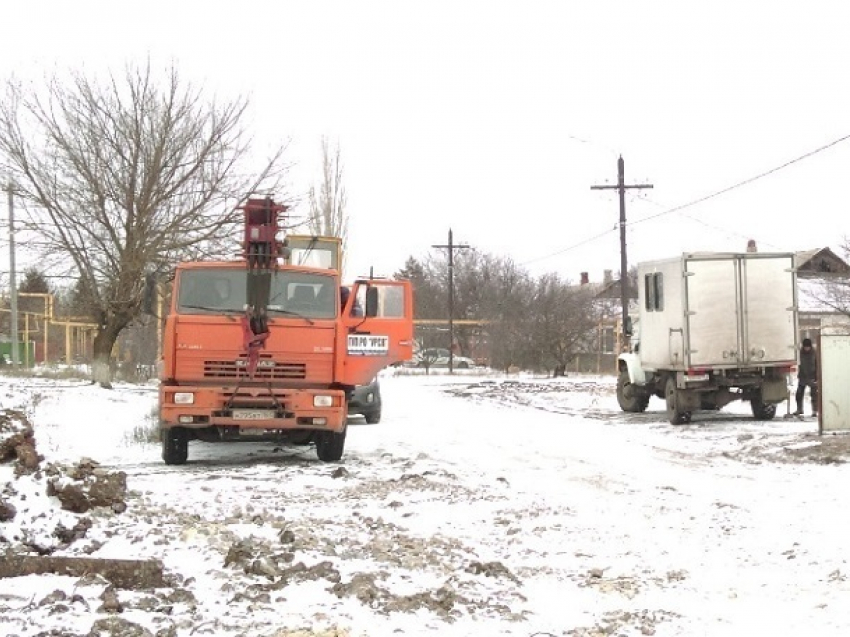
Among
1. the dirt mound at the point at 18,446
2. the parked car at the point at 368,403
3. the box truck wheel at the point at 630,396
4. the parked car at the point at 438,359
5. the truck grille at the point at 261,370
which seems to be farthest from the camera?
the parked car at the point at 438,359

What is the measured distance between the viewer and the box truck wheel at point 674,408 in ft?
54.6

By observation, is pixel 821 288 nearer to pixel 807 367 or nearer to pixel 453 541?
pixel 807 367

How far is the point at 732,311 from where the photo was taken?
16297 millimetres

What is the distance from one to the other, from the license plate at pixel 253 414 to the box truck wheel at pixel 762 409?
10.9 metres

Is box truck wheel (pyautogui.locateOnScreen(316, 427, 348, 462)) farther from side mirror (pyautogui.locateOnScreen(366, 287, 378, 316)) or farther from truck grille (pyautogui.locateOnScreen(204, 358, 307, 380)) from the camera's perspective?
side mirror (pyautogui.locateOnScreen(366, 287, 378, 316))

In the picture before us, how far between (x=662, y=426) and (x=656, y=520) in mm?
9545

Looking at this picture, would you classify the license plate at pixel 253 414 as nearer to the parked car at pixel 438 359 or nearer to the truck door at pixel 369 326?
the truck door at pixel 369 326

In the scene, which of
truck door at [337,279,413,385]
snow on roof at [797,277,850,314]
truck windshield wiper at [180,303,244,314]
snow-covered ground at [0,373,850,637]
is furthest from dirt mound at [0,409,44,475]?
snow on roof at [797,277,850,314]

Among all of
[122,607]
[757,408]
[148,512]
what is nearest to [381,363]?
[148,512]

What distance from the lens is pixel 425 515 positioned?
7535 mm

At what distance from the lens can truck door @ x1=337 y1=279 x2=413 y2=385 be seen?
10.3 metres

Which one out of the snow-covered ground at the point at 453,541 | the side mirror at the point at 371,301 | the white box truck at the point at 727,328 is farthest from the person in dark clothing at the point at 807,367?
the side mirror at the point at 371,301

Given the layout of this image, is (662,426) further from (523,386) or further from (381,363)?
(523,386)

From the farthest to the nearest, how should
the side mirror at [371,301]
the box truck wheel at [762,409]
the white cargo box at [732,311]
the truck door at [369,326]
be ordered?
1. the box truck wheel at [762,409]
2. the white cargo box at [732,311]
3. the side mirror at [371,301]
4. the truck door at [369,326]
